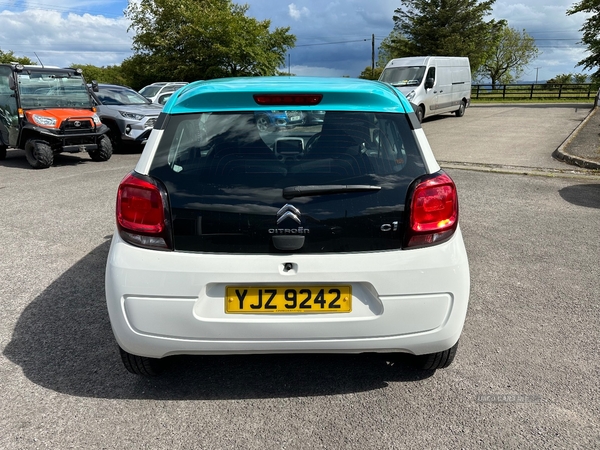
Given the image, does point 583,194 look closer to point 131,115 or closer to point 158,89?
point 131,115

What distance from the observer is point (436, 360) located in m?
2.91

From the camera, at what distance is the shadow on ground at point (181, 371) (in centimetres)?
290

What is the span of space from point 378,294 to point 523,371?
3.88 ft

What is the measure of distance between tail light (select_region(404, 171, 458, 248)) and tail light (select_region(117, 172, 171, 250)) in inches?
45.9

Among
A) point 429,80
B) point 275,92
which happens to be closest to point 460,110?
point 429,80

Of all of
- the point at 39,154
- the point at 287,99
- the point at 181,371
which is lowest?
the point at 181,371

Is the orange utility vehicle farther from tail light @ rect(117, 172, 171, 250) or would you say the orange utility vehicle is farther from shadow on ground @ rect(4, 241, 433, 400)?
tail light @ rect(117, 172, 171, 250)

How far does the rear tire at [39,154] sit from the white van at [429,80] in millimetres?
11635

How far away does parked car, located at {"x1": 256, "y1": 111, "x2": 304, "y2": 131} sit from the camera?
8.72 ft

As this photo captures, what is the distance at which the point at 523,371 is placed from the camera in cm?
306

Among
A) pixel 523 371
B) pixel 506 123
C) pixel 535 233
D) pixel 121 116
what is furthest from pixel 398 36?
pixel 523 371

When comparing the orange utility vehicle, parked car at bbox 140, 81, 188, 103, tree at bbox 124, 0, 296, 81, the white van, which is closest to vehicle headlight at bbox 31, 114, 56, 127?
the orange utility vehicle

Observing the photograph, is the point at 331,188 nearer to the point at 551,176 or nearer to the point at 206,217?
the point at 206,217

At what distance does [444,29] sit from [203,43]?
1729 cm
